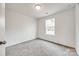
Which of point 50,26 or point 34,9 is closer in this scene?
point 34,9

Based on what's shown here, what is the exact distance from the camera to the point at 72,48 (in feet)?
7.19

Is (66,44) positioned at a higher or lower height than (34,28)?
lower

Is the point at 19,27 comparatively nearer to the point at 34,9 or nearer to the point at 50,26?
the point at 34,9

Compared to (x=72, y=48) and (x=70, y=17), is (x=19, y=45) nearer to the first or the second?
(x=72, y=48)

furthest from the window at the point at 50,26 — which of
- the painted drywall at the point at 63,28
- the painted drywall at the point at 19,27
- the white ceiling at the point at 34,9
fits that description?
the painted drywall at the point at 19,27

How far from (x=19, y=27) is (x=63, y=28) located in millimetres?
1492

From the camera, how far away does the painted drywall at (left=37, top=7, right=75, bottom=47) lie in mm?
2232

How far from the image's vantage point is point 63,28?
8.37ft

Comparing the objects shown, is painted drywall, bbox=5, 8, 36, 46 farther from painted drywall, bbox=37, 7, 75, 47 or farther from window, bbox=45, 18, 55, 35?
window, bbox=45, 18, 55, 35

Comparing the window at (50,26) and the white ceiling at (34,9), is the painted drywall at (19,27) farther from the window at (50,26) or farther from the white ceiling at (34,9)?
the window at (50,26)

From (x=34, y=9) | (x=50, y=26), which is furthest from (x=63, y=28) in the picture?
(x=34, y=9)

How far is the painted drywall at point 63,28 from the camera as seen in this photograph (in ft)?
7.32

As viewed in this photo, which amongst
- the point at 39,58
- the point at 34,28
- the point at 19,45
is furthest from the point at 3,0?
the point at 19,45

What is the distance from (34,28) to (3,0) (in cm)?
183
